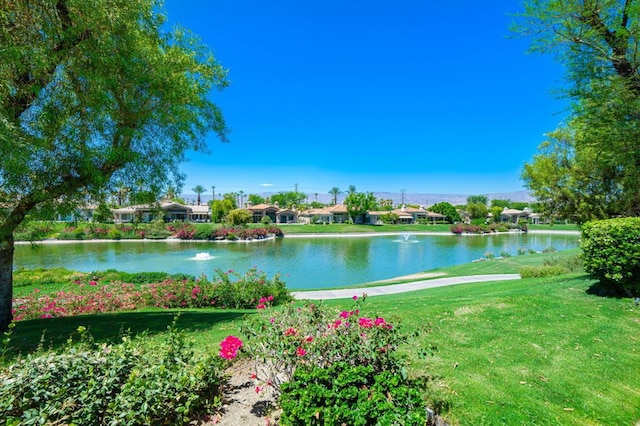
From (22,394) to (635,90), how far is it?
884cm

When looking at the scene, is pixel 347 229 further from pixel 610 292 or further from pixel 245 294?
pixel 610 292

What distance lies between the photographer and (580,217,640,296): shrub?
5836mm

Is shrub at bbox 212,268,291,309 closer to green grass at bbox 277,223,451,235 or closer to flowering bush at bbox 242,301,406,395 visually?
flowering bush at bbox 242,301,406,395

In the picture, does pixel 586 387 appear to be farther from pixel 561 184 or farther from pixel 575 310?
pixel 561 184

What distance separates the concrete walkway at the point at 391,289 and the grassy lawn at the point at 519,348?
3.50m

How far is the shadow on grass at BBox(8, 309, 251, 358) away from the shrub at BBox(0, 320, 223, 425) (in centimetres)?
241

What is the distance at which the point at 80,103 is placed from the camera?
208 inches

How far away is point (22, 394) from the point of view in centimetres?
261

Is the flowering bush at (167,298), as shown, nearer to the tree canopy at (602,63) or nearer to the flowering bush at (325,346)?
the flowering bush at (325,346)

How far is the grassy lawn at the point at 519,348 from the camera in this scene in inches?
121

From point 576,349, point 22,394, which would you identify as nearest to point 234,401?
point 22,394

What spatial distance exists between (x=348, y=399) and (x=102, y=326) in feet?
20.7

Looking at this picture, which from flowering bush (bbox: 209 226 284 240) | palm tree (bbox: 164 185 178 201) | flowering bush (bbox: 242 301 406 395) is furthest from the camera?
flowering bush (bbox: 209 226 284 240)

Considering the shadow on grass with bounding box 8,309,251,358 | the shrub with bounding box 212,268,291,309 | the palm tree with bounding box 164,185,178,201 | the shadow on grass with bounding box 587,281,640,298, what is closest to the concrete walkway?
the shrub with bounding box 212,268,291,309
